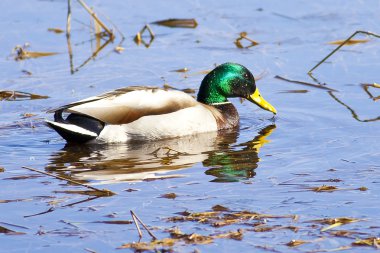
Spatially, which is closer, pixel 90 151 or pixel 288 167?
pixel 288 167

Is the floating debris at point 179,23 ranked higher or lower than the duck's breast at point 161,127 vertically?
higher

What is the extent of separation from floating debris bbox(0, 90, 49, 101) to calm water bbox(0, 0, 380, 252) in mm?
123

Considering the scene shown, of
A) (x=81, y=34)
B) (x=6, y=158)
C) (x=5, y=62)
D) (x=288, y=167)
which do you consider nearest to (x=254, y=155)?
(x=288, y=167)

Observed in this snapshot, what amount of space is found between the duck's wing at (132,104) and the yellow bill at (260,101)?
41.2 inches

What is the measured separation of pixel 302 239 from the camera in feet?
23.1

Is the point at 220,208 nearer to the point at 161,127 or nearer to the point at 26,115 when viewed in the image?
the point at 161,127

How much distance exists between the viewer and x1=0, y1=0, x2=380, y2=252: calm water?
24.5 feet

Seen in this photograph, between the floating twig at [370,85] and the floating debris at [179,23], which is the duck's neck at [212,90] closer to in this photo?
the floating twig at [370,85]

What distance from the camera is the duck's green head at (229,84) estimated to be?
11.7 metres

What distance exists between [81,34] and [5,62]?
187 cm

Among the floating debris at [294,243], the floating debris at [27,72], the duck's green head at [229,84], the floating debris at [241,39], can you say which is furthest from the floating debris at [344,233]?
the floating debris at [241,39]

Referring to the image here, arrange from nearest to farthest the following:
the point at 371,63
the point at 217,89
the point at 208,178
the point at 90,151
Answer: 1. the point at 208,178
2. the point at 90,151
3. the point at 217,89
4. the point at 371,63

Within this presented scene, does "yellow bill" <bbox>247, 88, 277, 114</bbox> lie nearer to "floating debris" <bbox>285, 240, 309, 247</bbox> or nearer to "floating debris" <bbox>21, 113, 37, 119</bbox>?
"floating debris" <bbox>21, 113, 37, 119</bbox>

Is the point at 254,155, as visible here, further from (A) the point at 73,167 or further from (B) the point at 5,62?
(B) the point at 5,62
